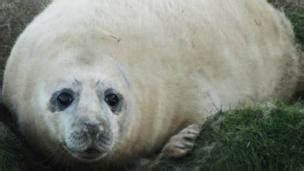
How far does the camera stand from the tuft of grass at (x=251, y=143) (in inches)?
268

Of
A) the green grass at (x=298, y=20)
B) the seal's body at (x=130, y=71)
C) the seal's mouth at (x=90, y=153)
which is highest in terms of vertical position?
the green grass at (x=298, y=20)

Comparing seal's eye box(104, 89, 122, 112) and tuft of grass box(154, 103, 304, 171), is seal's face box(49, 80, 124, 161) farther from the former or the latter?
tuft of grass box(154, 103, 304, 171)

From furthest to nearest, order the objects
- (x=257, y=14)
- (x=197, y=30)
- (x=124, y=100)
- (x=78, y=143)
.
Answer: (x=257, y=14)
(x=197, y=30)
(x=124, y=100)
(x=78, y=143)

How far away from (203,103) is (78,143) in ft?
5.63

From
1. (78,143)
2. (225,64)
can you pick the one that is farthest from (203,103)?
(78,143)

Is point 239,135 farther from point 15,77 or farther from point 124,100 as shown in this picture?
point 15,77

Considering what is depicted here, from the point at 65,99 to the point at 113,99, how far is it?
0.34m

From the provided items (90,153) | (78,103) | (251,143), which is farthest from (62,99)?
(251,143)

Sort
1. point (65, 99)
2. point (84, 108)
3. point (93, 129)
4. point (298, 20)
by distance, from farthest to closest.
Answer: point (298, 20)
point (65, 99)
point (84, 108)
point (93, 129)

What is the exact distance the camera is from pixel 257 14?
9117 millimetres

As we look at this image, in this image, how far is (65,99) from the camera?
21.8 ft

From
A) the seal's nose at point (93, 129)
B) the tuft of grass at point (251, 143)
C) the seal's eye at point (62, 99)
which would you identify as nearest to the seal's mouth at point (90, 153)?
the seal's nose at point (93, 129)

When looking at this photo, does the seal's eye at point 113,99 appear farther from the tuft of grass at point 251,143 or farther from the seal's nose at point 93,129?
the tuft of grass at point 251,143

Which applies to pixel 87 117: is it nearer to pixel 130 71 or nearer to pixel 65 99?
pixel 65 99
